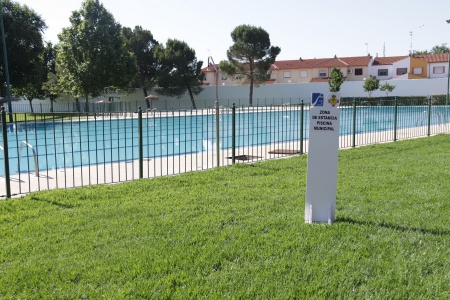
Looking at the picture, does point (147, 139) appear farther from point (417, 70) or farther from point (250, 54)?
point (417, 70)

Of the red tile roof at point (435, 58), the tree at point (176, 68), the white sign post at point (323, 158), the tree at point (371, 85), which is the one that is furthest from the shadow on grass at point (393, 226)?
the red tile roof at point (435, 58)

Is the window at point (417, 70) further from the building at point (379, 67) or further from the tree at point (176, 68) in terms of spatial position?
the tree at point (176, 68)

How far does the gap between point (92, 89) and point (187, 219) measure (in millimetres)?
31823

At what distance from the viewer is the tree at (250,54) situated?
44688 millimetres

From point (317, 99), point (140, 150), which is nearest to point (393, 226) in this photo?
point (317, 99)

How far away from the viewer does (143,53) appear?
44.8 meters

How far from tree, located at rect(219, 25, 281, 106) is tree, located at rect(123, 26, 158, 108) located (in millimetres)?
7234

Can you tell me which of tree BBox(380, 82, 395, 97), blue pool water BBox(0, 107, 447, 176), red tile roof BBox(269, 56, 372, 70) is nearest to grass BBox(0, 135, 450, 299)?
blue pool water BBox(0, 107, 447, 176)

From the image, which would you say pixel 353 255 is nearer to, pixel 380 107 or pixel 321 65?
pixel 380 107

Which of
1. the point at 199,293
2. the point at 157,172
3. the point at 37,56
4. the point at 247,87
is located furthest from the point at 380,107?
the point at 247,87

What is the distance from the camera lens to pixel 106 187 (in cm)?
715

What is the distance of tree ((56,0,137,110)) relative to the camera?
34.2m

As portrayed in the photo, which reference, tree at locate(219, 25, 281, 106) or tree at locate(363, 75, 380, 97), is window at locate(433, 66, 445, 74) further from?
tree at locate(219, 25, 281, 106)

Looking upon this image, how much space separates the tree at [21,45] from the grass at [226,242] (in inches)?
993
